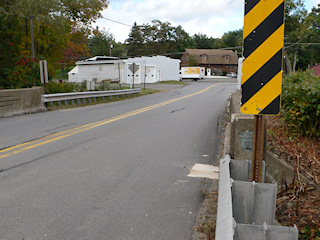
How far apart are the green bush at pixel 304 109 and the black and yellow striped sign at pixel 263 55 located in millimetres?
3911

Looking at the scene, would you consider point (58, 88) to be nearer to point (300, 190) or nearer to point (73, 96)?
point (73, 96)

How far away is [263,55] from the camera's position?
3406mm

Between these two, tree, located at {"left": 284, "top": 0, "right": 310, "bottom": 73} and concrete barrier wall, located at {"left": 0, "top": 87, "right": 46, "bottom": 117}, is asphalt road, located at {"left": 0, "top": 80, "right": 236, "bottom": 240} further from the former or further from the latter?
tree, located at {"left": 284, "top": 0, "right": 310, "bottom": 73}

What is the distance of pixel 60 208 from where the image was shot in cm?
431

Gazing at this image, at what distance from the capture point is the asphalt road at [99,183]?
3865 mm

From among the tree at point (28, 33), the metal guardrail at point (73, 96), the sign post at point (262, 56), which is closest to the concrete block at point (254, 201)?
the sign post at point (262, 56)

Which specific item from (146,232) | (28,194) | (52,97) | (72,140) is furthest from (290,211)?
(52,97)

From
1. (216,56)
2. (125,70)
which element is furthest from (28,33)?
(216,56)

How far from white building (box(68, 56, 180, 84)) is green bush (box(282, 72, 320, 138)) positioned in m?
40.4

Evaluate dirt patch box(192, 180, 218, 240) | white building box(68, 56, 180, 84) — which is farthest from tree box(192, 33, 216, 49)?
dirt patch box(192, 180, 218, 240)

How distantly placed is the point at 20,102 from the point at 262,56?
12.9 meters

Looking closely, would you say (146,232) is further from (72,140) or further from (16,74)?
(16,74)

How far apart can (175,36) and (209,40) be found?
22.5 m

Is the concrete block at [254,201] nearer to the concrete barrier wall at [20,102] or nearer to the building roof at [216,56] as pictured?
the concrete barrier wall at [20,102]
